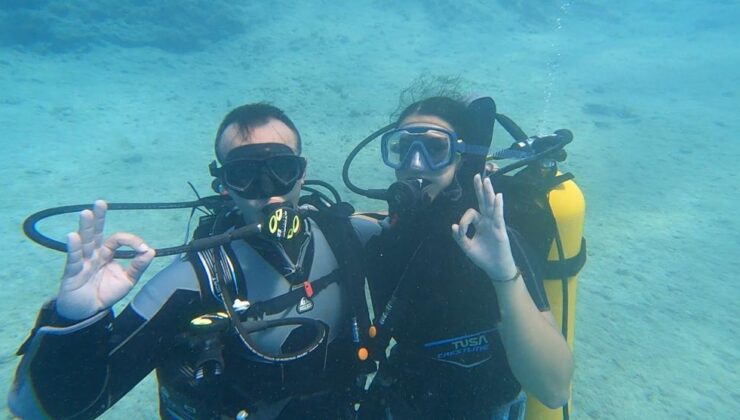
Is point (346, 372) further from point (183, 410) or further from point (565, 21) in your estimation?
point (565, 21)

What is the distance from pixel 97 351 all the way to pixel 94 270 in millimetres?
455

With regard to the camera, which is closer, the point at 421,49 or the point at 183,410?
the point at 183,410

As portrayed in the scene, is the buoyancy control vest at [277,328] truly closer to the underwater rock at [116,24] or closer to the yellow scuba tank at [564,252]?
the yellow scuba tank at [564,252]

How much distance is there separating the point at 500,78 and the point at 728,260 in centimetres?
1306

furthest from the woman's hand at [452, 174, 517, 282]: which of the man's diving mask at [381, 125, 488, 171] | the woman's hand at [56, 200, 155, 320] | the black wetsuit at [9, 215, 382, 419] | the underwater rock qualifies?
the underwater rock

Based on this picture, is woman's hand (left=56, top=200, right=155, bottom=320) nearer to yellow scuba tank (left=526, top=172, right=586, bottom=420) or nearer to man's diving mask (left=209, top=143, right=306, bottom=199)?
man's diving mask (left=209, top=143, right=306, bottom=199)

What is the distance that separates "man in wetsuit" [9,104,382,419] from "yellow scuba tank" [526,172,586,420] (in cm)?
149

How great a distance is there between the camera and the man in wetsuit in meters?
2.01

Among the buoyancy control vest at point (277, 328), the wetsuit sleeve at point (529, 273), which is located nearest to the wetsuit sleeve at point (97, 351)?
the buoyancy control vest at point (277, 328)

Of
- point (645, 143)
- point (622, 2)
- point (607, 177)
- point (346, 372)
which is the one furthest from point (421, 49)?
point (622, 2)

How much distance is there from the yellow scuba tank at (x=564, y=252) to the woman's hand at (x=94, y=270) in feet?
8.71

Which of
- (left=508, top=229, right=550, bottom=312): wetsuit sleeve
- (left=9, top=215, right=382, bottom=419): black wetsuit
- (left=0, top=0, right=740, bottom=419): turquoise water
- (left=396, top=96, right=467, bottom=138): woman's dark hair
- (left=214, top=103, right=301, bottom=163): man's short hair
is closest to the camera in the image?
(left=9, top=215, right=382, bottom=419): black wetsuit

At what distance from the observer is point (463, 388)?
2844 mm

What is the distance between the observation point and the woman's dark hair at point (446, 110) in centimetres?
301
